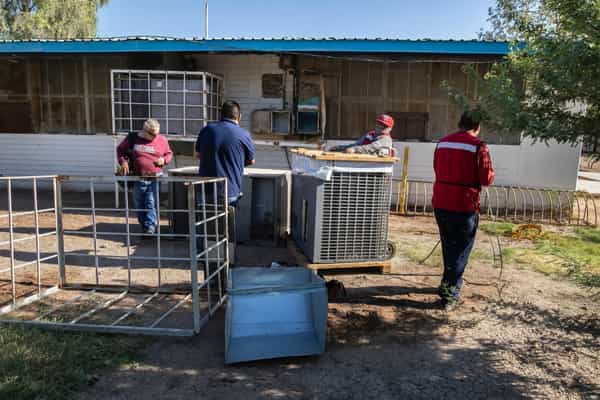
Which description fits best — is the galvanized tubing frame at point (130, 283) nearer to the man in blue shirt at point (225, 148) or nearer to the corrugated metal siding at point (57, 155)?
the man in blue shirt at point (225, 148)

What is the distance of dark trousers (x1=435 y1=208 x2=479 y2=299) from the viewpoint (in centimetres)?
362

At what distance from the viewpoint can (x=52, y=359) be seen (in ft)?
8.58

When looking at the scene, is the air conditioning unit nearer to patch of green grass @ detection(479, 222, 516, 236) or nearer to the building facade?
the building facade

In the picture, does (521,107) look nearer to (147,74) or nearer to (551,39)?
(551,39)

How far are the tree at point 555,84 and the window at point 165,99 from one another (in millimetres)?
6720

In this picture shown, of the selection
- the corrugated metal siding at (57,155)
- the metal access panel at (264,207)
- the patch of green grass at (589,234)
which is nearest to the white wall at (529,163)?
the patch of green grass at (589,234)

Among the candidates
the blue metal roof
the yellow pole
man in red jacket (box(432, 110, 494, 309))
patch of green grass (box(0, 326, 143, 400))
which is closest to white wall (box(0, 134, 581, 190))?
the yellow pole

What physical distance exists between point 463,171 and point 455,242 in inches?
24.5

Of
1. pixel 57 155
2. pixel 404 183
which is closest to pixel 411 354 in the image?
Answer: pixel 404 183

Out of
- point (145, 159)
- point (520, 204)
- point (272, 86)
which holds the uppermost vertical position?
point (272, 86)

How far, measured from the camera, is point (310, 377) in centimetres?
259

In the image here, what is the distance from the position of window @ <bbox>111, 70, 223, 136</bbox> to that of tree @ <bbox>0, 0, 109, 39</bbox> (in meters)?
13.2

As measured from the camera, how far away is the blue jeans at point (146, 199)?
17.9 ft

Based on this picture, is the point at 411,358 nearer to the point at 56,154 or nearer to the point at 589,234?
the point at 589,234
